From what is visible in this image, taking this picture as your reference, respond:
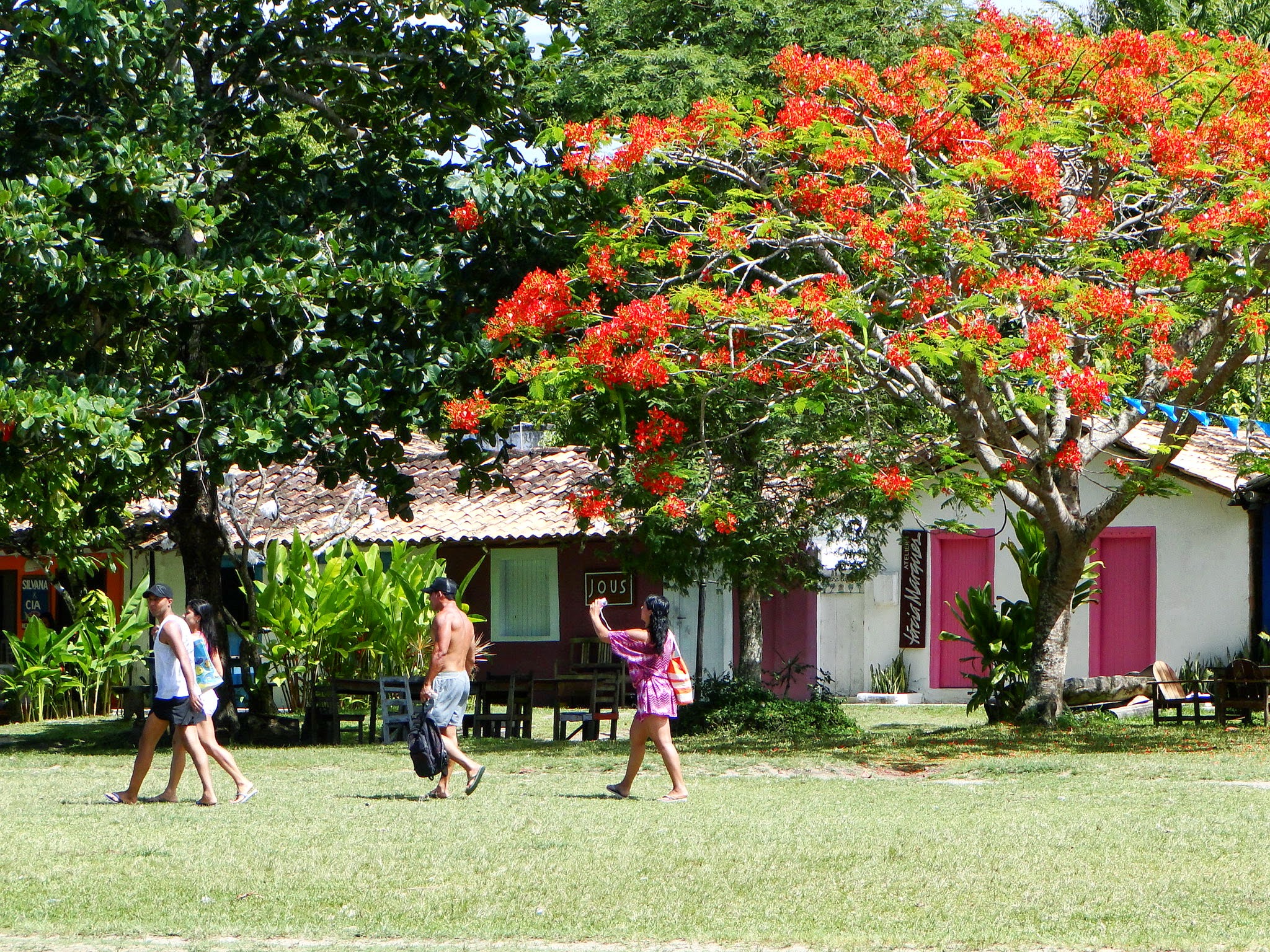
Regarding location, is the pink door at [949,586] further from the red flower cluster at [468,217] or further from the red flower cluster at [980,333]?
the red flower cluster at [468,217]

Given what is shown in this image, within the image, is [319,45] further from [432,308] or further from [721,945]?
[721,945]

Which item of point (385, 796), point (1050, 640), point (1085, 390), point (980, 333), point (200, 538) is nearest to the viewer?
point (385, 796)

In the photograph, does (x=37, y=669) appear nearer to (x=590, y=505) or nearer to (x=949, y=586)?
(x=590, y=505)

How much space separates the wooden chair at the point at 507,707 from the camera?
16594 mm

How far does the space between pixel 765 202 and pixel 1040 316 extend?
2.66m

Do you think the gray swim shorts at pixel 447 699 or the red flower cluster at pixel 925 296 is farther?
the red flower cluster at pixel 925 296

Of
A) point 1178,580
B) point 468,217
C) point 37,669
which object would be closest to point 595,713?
point 468,217

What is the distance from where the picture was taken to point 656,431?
13.2m

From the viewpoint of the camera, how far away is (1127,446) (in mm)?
19609

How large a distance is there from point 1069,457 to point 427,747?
20.5 ft

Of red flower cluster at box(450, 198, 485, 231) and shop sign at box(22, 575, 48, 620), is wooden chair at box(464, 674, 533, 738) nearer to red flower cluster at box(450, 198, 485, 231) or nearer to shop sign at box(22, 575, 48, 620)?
red flower cluster at box(450, 198, 485, 231)

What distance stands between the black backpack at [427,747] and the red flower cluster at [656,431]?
3531mm

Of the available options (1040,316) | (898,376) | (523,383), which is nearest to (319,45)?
(523,383)

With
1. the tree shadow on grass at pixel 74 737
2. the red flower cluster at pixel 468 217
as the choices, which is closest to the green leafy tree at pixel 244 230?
the red flower cluster at pixel 468 217
